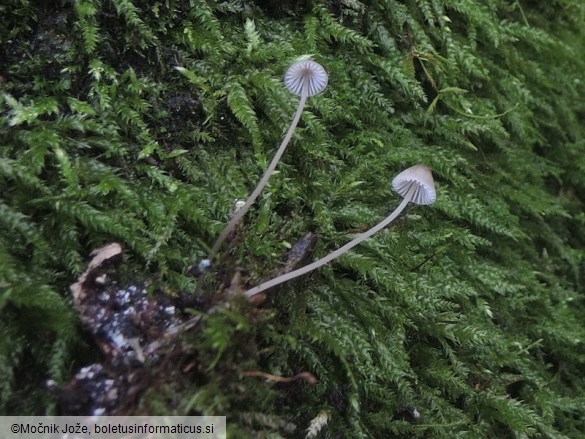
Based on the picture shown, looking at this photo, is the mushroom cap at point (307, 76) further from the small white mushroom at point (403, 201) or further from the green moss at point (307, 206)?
the small white mushroom at point (403, 201)

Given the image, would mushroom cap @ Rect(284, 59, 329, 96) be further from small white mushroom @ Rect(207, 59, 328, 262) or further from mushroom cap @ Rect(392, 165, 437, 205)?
mushroom cap @ Rect(392, 165, 437, 205)

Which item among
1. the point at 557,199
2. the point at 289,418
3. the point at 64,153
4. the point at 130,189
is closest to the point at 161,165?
the point at 130,189

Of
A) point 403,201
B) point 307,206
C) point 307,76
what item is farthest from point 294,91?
point 403,201

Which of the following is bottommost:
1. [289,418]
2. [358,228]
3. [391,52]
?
[289,418]

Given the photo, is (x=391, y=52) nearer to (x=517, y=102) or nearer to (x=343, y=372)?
(x=517, y=102)

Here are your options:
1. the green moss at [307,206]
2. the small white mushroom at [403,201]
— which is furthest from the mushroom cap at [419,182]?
the green moss at [307,206]

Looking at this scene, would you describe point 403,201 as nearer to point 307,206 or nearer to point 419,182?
point 419,182
